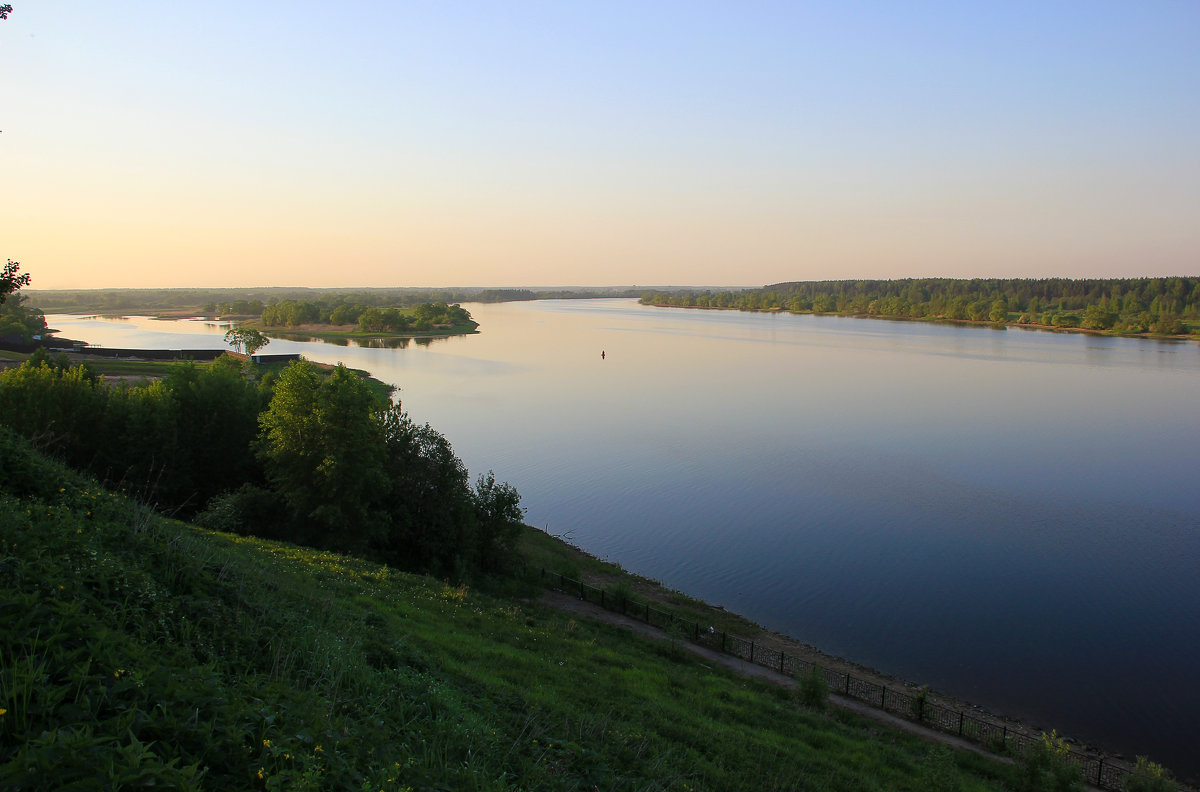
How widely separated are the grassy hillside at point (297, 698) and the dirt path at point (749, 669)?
1.03 meters

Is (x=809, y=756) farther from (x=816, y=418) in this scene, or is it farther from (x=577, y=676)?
(x=816, y=418)

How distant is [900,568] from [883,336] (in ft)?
291

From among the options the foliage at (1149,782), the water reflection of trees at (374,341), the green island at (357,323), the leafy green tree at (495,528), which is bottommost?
the foliage at (1149,782)

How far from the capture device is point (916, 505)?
2738 cm

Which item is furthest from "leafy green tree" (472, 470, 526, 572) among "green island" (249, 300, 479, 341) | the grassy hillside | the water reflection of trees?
"green island" (249, 300, 479, 341)

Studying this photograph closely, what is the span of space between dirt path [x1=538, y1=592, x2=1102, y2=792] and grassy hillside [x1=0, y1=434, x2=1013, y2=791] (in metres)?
1.03

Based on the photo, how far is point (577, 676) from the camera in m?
10.4

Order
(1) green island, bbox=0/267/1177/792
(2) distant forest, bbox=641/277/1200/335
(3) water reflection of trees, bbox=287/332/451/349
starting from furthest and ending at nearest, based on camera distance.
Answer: (2) distant forest, bbox=641/277/1200/335 < (3) water reflection of trees, bbox=287/332/451/349 < (1) green island, bbox=0/267/1177/792

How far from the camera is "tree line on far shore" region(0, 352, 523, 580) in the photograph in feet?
61.2

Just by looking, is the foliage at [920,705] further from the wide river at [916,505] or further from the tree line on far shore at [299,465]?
the tree line on far shore at [299,465]

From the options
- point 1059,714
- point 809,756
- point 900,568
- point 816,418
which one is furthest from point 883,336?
point 809,756

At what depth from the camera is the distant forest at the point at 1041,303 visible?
115m

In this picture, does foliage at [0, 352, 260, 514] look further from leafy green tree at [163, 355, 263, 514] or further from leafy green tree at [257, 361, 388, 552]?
leafy green tree at [257, 361, 388, 552]

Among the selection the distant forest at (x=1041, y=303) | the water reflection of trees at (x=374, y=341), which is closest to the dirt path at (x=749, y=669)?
the water reflection of trees at (x=374, y=341)
